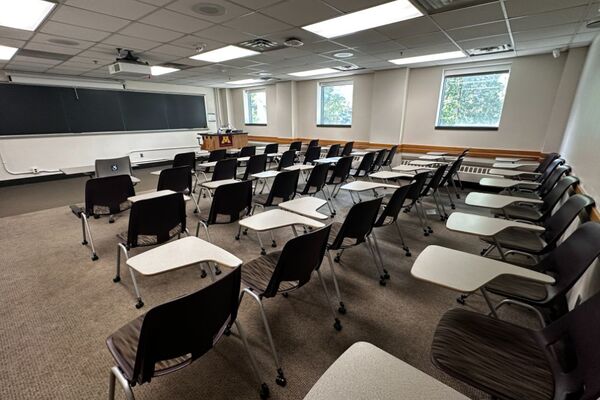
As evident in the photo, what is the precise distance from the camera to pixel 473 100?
596 cm

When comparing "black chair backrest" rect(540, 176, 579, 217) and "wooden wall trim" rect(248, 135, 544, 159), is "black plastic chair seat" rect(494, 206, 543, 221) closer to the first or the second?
"black chair backrest" rect(540, 176, 579, 217)

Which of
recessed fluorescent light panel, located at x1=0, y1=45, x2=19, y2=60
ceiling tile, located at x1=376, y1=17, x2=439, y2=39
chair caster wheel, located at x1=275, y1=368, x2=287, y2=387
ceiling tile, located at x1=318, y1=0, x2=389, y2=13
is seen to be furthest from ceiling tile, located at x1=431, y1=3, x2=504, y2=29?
recessed fluorescent light panel, located at x1=0, y1=45, x2=19, y2=60

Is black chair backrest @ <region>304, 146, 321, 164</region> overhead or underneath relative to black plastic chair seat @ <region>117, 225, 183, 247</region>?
overhead

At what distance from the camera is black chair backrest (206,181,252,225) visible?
8.79 feet

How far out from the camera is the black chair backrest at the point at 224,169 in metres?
4.15

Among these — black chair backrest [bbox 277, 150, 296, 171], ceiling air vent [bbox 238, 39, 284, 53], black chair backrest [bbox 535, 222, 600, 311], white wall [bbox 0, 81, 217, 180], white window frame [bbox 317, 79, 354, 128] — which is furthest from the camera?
white window frame [bbox 317, 79, 354, 128]

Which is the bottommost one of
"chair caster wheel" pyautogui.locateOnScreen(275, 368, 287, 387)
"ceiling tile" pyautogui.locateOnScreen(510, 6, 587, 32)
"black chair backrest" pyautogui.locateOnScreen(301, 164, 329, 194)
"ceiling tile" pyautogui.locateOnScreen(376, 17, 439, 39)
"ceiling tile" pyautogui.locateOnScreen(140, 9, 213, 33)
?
"chair caster wheel" pyautogui.locateOnScreen(275, 368, 287, 387)

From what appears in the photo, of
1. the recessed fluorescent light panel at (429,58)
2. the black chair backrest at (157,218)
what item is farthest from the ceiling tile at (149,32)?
the recessed fluorescent light panel at (429,58)

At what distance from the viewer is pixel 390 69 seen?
21.6 ft

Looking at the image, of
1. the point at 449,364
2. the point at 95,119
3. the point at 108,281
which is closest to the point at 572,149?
the point at 449,364

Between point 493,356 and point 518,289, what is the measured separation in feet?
2.16

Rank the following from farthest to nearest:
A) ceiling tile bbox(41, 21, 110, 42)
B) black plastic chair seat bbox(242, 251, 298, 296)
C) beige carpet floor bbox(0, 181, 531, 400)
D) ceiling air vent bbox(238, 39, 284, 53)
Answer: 1. ceiling air vent bbox(238, 39, 284, 53)
2. ceiling tile bbox(41, 21, 110, 42)
3. black plastic chair seat bbox(242, 251, 298, 296)
4. beige carpet floor bbox(0, 181, 531, 400)

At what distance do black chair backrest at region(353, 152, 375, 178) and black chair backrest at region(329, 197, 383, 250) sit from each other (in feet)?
9.26

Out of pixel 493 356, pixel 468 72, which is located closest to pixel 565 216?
Result: pixel 493 356
